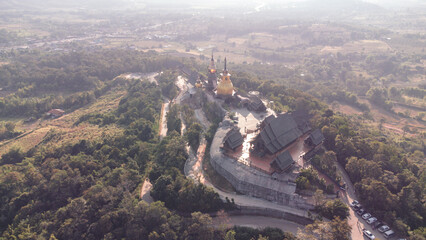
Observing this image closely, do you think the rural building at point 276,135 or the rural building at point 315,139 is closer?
the rural building at point 276,135

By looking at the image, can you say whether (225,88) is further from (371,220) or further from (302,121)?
(371,220)

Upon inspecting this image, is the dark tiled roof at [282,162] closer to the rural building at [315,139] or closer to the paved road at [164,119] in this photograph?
the rural building at [315,139]

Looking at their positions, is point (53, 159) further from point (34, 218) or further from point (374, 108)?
point (374, 108)

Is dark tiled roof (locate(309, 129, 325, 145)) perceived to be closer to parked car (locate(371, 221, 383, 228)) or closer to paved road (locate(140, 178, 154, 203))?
parked car (locate(371, 221, 383, 228))

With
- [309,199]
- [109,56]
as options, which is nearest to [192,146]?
[309,199]

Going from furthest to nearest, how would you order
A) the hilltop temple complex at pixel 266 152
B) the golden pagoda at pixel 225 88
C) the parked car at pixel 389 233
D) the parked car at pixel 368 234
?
the golden pagoda at pixel 225 88 → the hilltop temple complex at pixel 266 152 → the parked car at pixel 389 233 → the parked car at pixel 368 234

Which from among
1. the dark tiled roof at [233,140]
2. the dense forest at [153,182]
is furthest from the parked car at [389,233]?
the dark tiled roof at [233,140]

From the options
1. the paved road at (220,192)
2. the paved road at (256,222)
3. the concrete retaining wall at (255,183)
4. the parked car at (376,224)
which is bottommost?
the paved road at (256,222)

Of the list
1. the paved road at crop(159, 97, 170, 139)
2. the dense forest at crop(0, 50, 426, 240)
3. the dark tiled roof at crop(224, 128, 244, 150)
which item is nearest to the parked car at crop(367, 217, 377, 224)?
the dense forest at crop(0, 50, 426, 240)
